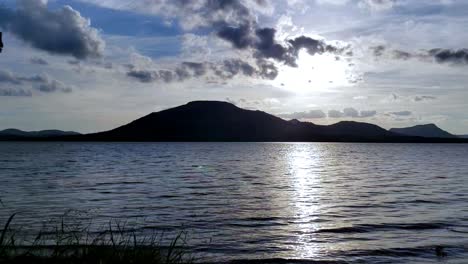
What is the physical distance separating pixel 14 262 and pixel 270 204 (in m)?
26.4

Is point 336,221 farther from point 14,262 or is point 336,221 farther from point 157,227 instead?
point 14,262

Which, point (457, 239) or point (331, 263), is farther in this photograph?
point (457, 239)

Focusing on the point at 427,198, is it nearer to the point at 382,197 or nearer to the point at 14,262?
the point at 382,197

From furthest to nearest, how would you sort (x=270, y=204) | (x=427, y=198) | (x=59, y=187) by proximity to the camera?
(x=59, y=187) < (x=427, y=198) < (x=270, y=204)

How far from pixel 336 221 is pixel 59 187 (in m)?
31.0

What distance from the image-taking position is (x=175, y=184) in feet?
173

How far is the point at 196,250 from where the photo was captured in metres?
20.5

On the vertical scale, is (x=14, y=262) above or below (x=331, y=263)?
above

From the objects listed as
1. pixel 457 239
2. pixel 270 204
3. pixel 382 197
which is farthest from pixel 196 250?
pixel 382 197

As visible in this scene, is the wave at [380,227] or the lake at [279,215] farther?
the wave at [380,227]

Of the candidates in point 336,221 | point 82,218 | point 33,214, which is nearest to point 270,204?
point 336,221

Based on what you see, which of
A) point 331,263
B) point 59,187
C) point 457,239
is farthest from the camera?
point 59,187

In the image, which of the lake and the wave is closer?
the lake

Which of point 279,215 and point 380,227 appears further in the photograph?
point 279,215
